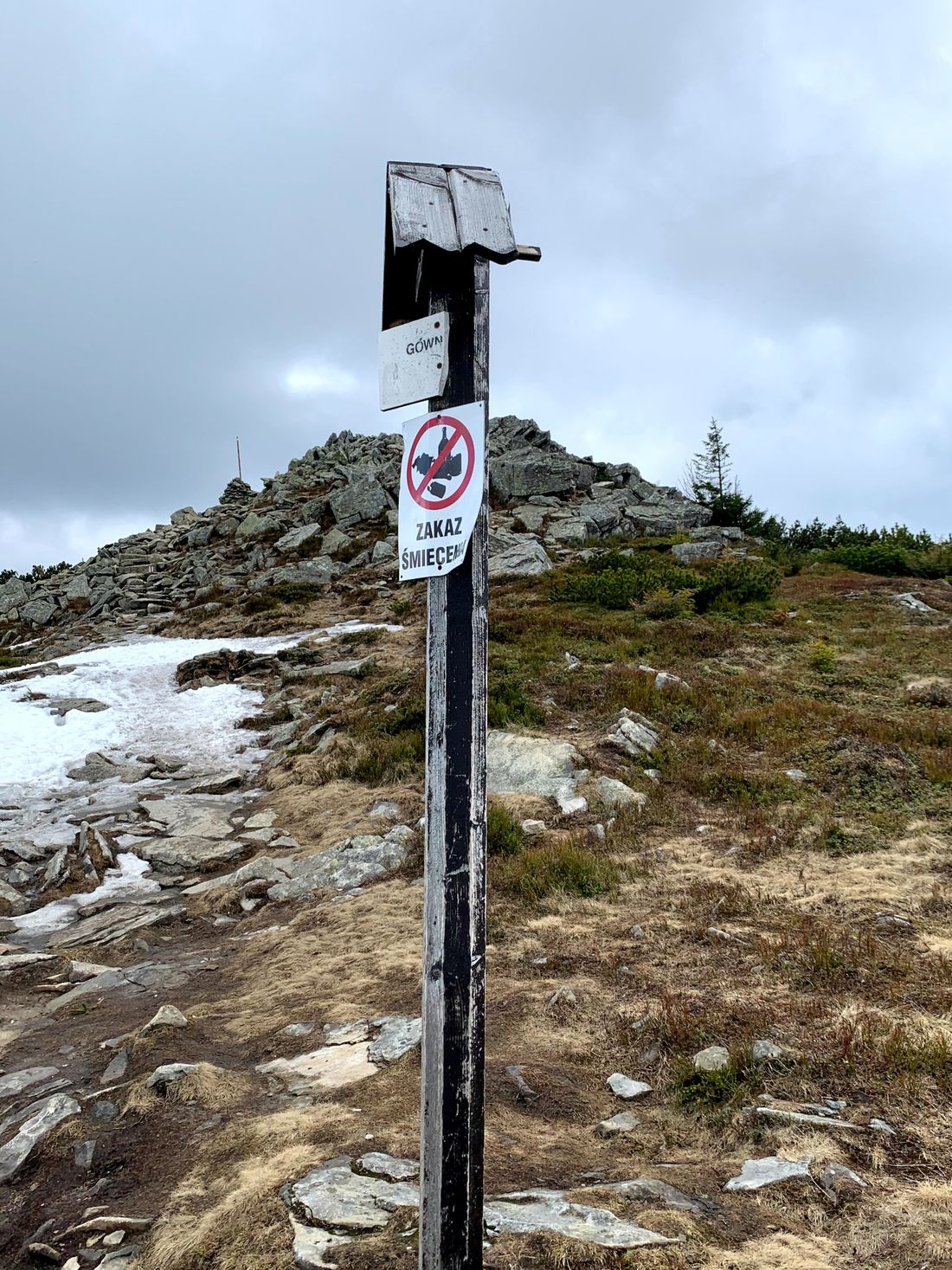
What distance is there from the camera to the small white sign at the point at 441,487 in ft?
9.17

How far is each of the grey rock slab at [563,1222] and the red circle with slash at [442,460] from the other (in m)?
2.74

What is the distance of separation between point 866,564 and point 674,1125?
23.1 m

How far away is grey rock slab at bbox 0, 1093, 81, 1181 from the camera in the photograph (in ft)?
13.8

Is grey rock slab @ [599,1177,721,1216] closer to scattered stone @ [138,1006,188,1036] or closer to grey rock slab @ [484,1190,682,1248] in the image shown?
grey rock slab @ [484,1190,682,1248]

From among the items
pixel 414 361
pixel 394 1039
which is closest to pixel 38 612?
pixel 394 1039

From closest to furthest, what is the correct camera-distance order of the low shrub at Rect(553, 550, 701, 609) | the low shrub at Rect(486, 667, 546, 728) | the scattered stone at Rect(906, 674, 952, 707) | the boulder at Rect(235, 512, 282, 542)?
the low shrub at Rect(486, 667, 546, 728)
the scattered stone at Rect(906, 674, 952, 707)
the low shrub at Rect(553, 550, 701, 609)
the boulder at Rect(235, 512, 282, 542)

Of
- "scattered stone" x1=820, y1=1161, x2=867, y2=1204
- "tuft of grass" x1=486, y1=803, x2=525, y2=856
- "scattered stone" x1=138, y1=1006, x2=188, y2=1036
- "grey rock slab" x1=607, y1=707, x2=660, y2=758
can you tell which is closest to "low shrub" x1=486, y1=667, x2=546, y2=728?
"grey rock slab" x1=607, y1=707, x2=660, y2=758

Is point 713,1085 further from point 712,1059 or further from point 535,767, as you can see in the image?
point 535,767

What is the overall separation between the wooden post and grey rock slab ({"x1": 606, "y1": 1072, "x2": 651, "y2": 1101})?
199 centimetres

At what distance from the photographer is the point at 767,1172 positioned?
3604 mm

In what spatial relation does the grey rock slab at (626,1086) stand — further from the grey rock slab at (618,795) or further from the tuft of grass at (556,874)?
the grey rock slab at (618,795)

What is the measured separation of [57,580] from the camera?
3459 centimetres

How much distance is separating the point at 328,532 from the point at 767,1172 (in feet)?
100

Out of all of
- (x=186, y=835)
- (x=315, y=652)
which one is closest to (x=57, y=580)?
(x=315, y=652)
